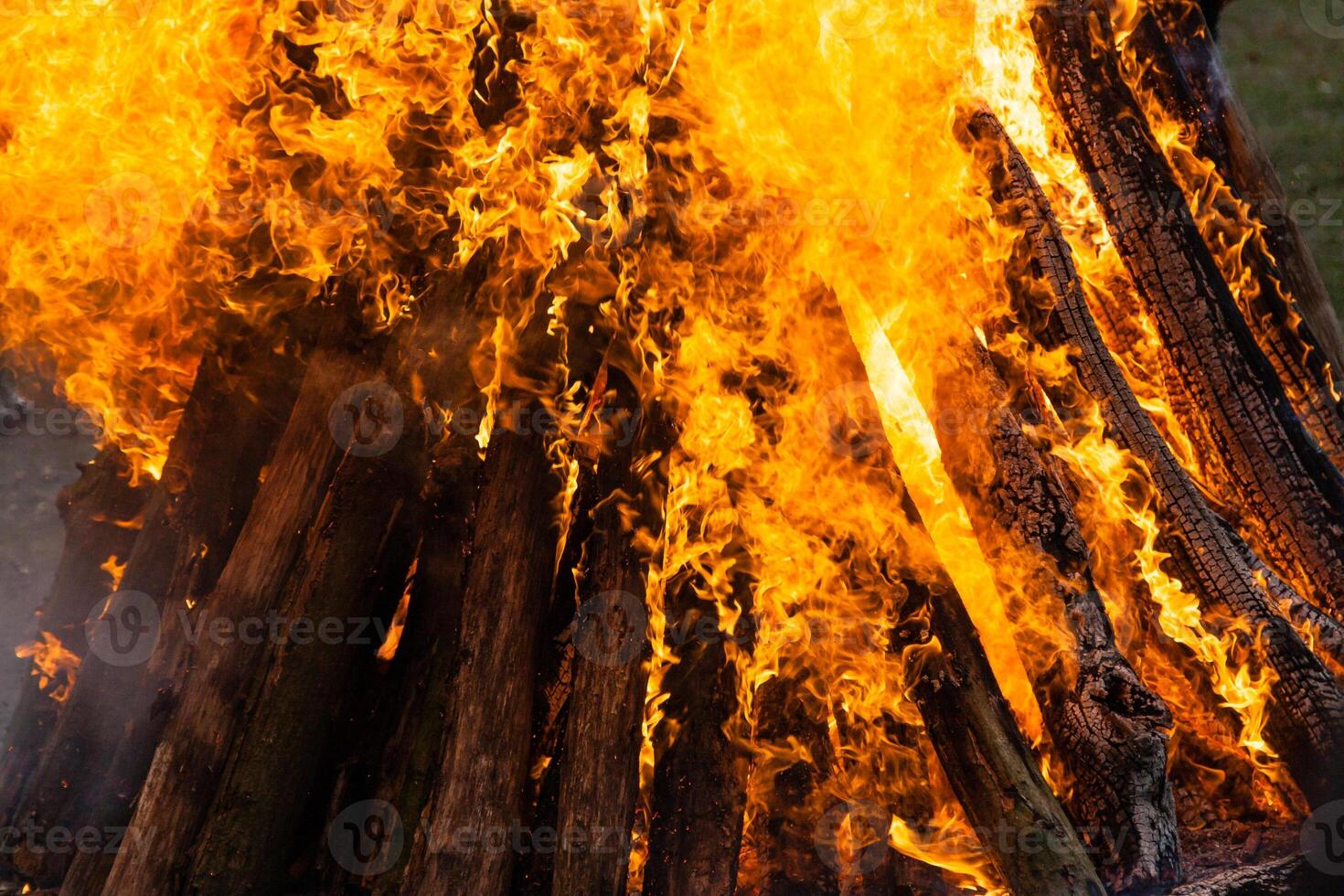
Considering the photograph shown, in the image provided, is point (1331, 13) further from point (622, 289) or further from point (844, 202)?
point (622, 289)

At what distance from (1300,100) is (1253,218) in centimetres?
420

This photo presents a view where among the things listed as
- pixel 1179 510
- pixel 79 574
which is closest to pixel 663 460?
pixel 1179 510

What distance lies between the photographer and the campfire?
3.19 m

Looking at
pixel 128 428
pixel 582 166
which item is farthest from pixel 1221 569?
pixel 128 428

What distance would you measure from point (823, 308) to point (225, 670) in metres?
2.58

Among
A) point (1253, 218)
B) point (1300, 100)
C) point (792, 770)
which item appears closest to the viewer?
point (792, 770)

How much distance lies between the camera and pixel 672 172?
152 inches

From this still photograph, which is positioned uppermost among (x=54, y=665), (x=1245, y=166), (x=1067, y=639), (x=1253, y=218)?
(x=1245, y=166)

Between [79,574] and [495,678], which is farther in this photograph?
[79,574]

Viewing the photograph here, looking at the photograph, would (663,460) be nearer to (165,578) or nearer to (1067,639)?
(1067,639)

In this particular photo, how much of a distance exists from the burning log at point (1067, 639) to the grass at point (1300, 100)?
4.62 m

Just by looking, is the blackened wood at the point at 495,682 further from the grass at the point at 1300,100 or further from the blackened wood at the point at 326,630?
the grass at the point at 1300,100

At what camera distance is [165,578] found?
3.87 m

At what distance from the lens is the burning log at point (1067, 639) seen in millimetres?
3199
